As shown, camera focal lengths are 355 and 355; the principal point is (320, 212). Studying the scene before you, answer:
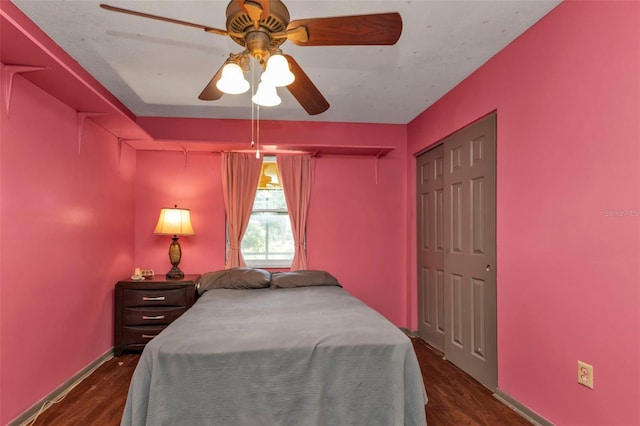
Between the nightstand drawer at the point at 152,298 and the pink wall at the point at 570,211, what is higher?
the pink wall at the point at 570,211

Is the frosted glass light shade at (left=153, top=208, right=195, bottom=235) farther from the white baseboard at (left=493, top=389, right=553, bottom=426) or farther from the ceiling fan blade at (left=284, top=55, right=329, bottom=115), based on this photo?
the white baseboard at (left=493, top=389, right=553, bottom=426)

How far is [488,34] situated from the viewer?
91.6 inches

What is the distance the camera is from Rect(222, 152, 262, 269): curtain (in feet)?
13.0

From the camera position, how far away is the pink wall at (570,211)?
167cm

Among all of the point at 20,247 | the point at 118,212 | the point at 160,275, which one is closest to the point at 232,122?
the point at 118,212

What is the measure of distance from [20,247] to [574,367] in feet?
10.9

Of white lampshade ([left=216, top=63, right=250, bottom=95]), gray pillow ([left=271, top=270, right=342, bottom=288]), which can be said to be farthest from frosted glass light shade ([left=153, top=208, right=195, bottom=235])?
white lampshade ([left=216, top=63, right=250, bottom=95])

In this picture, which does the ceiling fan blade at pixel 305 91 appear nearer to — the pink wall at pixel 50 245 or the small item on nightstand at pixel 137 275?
the pink wall at pixel 50 245

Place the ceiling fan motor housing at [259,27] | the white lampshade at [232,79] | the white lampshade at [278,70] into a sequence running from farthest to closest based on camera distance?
the white lampshade at [232,79] → the white lampshade at [278,70] → the ceiling fan motor housing at [259,27]

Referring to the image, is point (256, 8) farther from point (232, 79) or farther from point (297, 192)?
point (297, 192)

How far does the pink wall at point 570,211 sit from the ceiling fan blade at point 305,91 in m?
1.37

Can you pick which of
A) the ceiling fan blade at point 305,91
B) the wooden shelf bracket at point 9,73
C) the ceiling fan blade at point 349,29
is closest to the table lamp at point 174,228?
the wooden shelf bracket at point 9,73

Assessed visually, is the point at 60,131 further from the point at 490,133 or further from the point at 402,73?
the point at 490,133

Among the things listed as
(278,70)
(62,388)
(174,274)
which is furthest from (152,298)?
(278,70)
